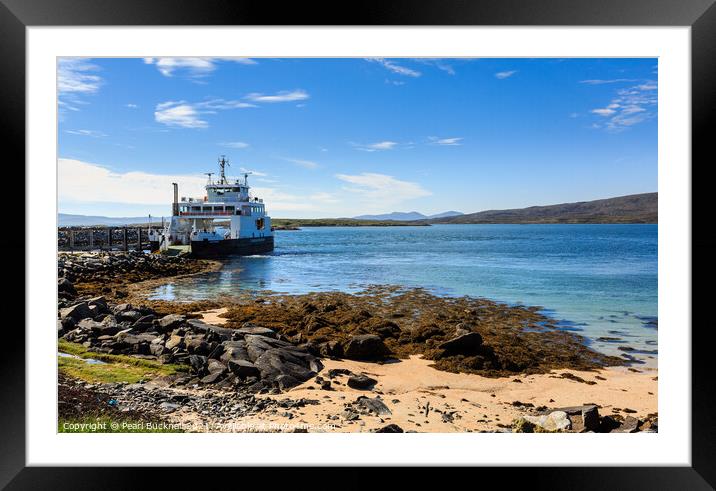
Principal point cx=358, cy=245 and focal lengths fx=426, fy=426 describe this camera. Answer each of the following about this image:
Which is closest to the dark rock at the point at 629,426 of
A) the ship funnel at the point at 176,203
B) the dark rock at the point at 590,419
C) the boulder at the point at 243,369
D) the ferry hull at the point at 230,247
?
the dark rock at the point at 590,419

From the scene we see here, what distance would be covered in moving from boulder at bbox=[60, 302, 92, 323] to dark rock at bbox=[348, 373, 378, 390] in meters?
3.28

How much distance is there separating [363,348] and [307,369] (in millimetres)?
845

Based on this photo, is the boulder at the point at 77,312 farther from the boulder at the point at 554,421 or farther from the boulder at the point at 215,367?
the boulder at the point at 554,421

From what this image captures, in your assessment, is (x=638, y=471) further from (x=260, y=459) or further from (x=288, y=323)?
(x=288, y=323)

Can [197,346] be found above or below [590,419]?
above

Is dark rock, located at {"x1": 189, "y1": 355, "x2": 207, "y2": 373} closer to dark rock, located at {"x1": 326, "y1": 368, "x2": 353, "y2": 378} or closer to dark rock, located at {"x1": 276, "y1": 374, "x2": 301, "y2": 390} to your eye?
dark rock, located at {"x1": 276, "y1": 374, "x2": 301, "y2": 390}

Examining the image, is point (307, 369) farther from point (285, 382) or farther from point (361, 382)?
point (361, 382)

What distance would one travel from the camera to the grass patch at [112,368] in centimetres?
359

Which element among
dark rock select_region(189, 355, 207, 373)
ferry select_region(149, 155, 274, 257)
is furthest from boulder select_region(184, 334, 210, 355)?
ferry select_region(149, 155, 274, 257)

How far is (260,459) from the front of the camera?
225cm

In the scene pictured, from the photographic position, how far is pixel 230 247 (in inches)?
637

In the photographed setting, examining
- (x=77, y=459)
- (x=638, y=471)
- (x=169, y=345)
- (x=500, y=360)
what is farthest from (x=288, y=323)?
(x=638, y=471)
